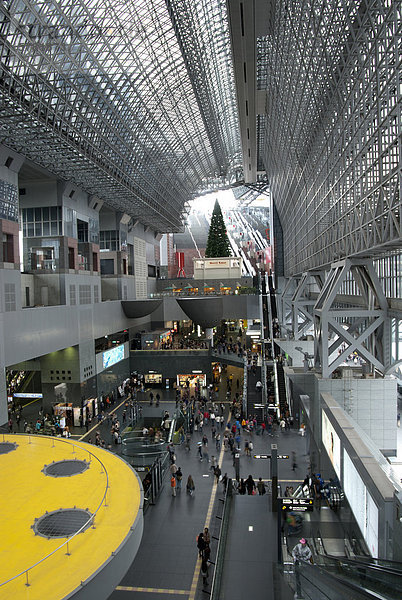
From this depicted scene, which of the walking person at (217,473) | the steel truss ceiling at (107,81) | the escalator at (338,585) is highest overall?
the steel truss ceiling at (107,81)

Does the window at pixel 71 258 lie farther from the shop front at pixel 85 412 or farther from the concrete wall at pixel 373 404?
the concrete wall at pixel 373 404

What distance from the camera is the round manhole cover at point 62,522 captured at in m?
7.00

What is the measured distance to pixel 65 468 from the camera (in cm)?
962

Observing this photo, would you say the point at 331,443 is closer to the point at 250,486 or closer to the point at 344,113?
the point at 250,486

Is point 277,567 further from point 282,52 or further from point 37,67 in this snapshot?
point 282,52

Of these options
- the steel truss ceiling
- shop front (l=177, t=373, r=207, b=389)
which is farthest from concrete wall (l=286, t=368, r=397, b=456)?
shop front (l=177, t=373, r=207, b=389)

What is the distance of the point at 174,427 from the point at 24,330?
10160 millimetres

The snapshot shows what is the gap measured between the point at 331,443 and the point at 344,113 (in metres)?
11.7

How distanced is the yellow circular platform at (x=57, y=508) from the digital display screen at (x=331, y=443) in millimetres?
6873

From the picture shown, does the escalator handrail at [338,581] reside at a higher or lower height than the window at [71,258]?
lower

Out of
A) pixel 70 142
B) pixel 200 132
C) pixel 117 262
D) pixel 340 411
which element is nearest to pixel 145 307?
pixel 117 262

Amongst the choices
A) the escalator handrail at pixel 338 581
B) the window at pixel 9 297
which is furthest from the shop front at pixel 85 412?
the escalator handrail at pixel 338 581

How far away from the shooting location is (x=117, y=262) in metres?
45.5

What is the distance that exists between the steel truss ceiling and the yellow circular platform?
15.3 metres
